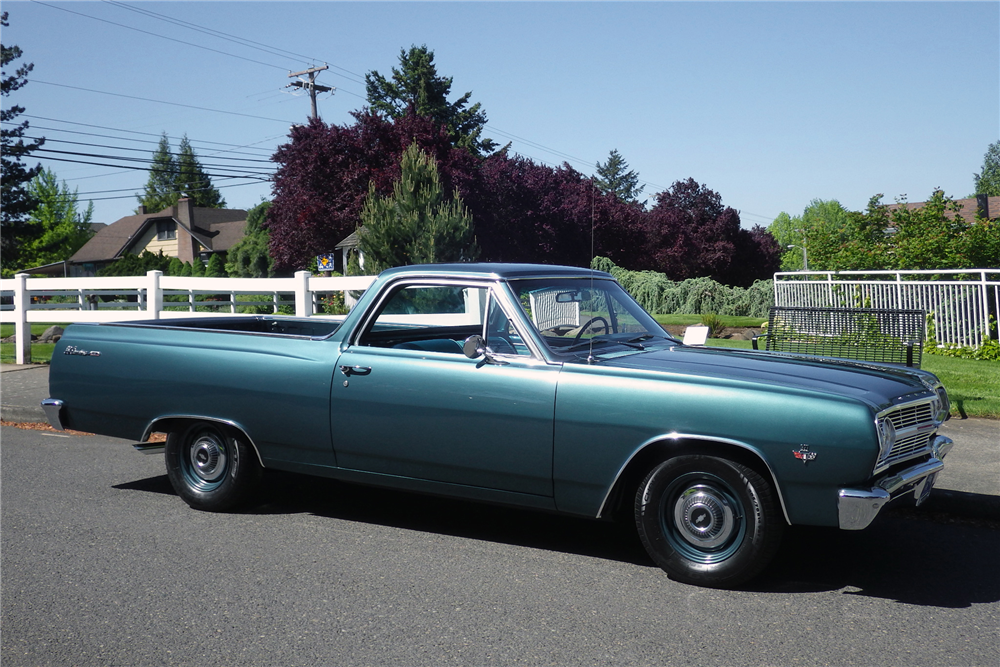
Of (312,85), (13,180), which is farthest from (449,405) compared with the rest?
(13,180)

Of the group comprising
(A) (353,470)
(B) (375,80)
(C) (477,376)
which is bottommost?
(A) (353,470)

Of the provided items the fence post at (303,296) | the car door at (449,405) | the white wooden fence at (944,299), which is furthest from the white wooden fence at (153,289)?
the white wooden fence at (944,299)

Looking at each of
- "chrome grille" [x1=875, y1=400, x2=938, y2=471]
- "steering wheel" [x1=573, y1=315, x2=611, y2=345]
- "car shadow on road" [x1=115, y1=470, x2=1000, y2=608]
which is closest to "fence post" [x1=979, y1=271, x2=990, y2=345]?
"car shadow on road" [x1=115, y1=470, x2=1000, y2=608]

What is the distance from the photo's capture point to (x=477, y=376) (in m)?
4.85

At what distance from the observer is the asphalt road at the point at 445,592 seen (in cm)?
359

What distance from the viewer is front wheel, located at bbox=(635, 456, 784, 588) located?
4180 millimetres

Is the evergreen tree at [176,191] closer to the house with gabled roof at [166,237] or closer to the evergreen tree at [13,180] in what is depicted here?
the house with gabled roof at [166,237]

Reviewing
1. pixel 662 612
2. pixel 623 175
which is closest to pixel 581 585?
pixel 662 612

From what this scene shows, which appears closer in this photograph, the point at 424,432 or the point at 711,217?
the point at 424,432

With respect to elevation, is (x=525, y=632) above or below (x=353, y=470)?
below

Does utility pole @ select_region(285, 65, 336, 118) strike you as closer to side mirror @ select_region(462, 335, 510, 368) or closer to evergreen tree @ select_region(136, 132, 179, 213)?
side mirror @ select_region(462, 335, 510, 368)

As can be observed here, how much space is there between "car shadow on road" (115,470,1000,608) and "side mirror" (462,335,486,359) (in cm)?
115

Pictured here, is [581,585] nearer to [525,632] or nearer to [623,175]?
[525,632]

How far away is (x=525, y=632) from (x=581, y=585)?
2.24ft
